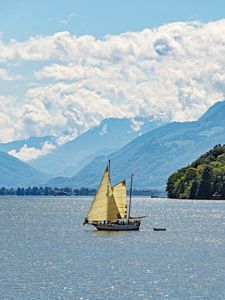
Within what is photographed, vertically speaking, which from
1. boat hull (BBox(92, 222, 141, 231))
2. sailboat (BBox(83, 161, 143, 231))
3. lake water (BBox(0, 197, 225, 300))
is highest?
sailboat (BBox(83, 161, 143, 231))

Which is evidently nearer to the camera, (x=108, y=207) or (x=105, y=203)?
(x=105, y=203)

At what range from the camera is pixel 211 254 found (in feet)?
368

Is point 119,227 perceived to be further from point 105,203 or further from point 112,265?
point 112,265

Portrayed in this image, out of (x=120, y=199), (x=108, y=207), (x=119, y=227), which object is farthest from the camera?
(x=119, y=227)

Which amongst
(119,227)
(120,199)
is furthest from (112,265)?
(119,227)

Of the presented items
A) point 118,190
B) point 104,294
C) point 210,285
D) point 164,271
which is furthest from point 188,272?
point 118,190

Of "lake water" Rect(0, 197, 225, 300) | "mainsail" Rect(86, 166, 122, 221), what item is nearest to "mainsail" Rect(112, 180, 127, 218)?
"mainsail" Rect(86, 166, 122, 221)

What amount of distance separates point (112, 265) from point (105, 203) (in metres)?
49.8

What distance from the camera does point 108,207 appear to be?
150 meters

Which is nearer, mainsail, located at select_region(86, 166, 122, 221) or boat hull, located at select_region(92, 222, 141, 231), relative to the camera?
mainsail, located at select_region(86, 166, 122, 221)

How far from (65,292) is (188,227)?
95423 mm

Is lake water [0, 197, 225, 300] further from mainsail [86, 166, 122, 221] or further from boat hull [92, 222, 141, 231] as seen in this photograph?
mainsail [86, 166, 122, 221]

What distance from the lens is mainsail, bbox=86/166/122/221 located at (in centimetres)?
14788

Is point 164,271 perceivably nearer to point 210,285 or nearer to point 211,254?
point 210,285
